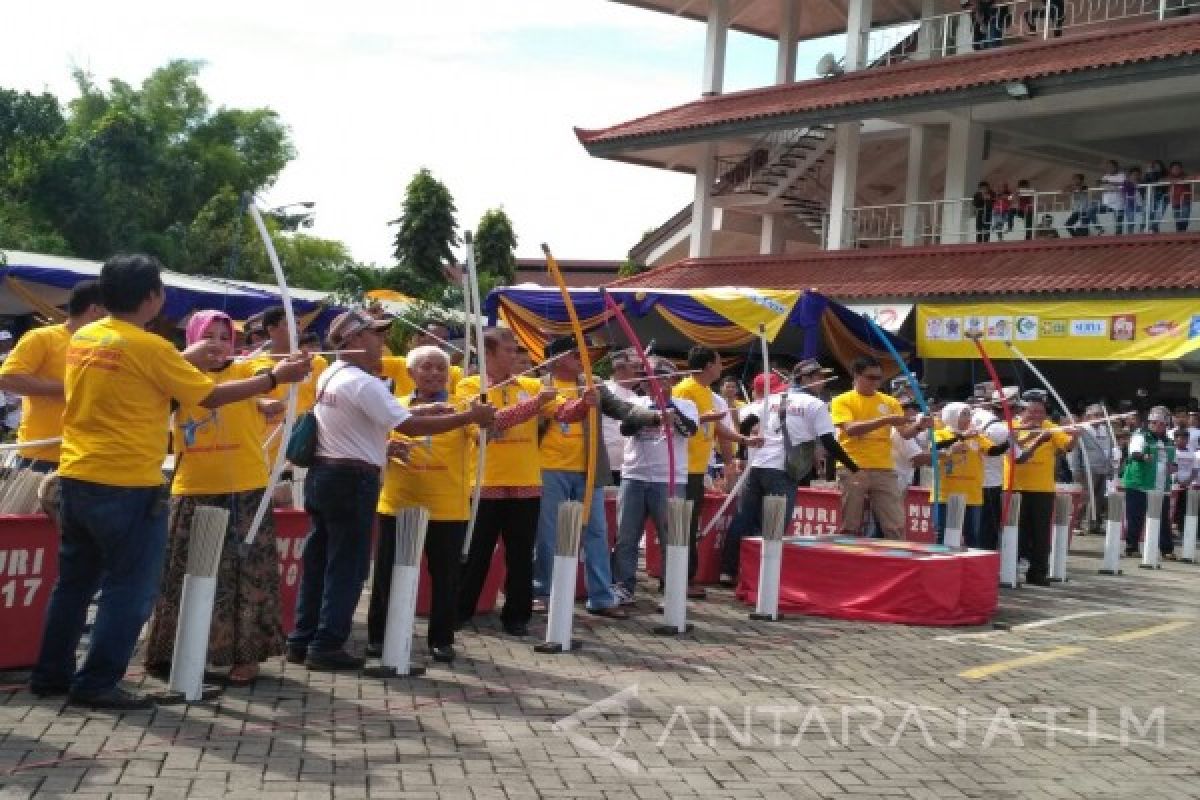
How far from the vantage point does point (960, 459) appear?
14023 millimetres

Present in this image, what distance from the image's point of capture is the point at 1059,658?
10.0m

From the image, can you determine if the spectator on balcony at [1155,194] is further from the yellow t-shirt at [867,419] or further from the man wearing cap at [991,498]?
the yellow t-shirt at [867,419]

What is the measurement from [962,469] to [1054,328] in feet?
32.2

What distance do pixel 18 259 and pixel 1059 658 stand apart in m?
21.3

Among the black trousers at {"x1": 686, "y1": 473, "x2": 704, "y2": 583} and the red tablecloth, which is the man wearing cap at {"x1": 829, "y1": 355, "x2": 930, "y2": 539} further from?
the black trousers at {"x1": 686, "y1": 473, "x2": 704, "y2": 583}

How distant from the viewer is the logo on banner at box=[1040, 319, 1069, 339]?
2294 cm

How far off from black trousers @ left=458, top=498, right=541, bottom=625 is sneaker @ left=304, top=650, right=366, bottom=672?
1629 mm

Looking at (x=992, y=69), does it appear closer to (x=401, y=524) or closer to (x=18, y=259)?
(x=18, y=259)

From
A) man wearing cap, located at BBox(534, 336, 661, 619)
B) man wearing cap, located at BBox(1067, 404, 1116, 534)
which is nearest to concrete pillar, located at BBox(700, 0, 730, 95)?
man wearing cap, located at BBox(1067, 404, 1116, 534)

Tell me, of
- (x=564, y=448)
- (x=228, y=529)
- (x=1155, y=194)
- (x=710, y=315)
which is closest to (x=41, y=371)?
(x=228, y=529)

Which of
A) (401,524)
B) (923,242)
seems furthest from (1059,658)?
(923,242)

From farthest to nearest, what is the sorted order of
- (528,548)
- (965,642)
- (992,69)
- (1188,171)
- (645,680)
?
1. (1188,171)
2. (992,69)
3. (965,642)
4. (528,548)
5. (645,680)

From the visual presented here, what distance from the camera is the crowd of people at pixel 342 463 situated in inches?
263

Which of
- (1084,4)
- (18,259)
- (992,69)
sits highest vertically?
(1084,4)
